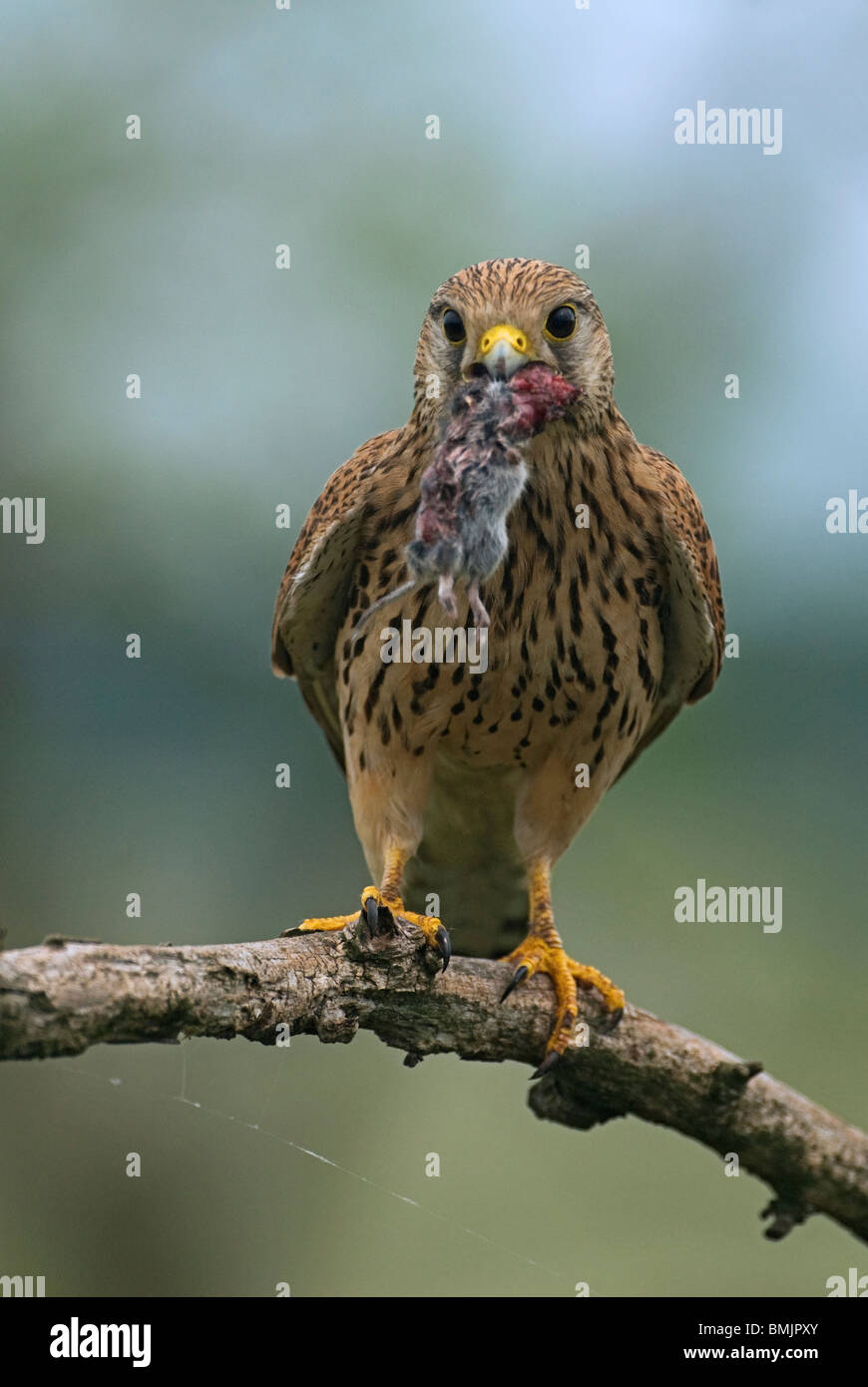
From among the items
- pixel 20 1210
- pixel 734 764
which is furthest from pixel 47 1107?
pixel 734 764

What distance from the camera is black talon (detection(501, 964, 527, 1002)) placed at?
3.94m

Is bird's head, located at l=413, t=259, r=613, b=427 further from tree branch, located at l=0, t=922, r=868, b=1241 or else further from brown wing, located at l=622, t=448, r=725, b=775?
tree branch, located at l=0, t=922, r=868, b=1241

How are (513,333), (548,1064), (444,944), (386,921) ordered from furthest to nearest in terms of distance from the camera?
(548,1064)
(513,333)
(444,944)
(386,921)

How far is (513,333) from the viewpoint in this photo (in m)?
3.81

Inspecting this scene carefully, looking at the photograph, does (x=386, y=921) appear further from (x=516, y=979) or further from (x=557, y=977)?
(x=557, y=977)

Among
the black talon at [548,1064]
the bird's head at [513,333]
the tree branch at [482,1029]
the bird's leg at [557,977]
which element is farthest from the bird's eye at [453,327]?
the black talon at [548,1064]

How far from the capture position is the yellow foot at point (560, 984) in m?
3.96

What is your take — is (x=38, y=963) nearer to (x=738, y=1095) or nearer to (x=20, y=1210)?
(x=738, y=1095)

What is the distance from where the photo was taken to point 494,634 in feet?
13.6

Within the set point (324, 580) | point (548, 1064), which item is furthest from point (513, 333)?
point (548, 1064)

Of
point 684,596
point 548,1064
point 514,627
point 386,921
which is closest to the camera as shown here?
point 386,921

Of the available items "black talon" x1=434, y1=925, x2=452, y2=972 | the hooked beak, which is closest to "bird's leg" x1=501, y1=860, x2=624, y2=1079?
"black talon" x1=434, y1=925, x2=452, y2=972

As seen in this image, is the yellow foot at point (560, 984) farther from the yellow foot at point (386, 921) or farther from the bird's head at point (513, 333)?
the bird's head at point (513, 333)

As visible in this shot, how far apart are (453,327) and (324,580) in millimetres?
1000
